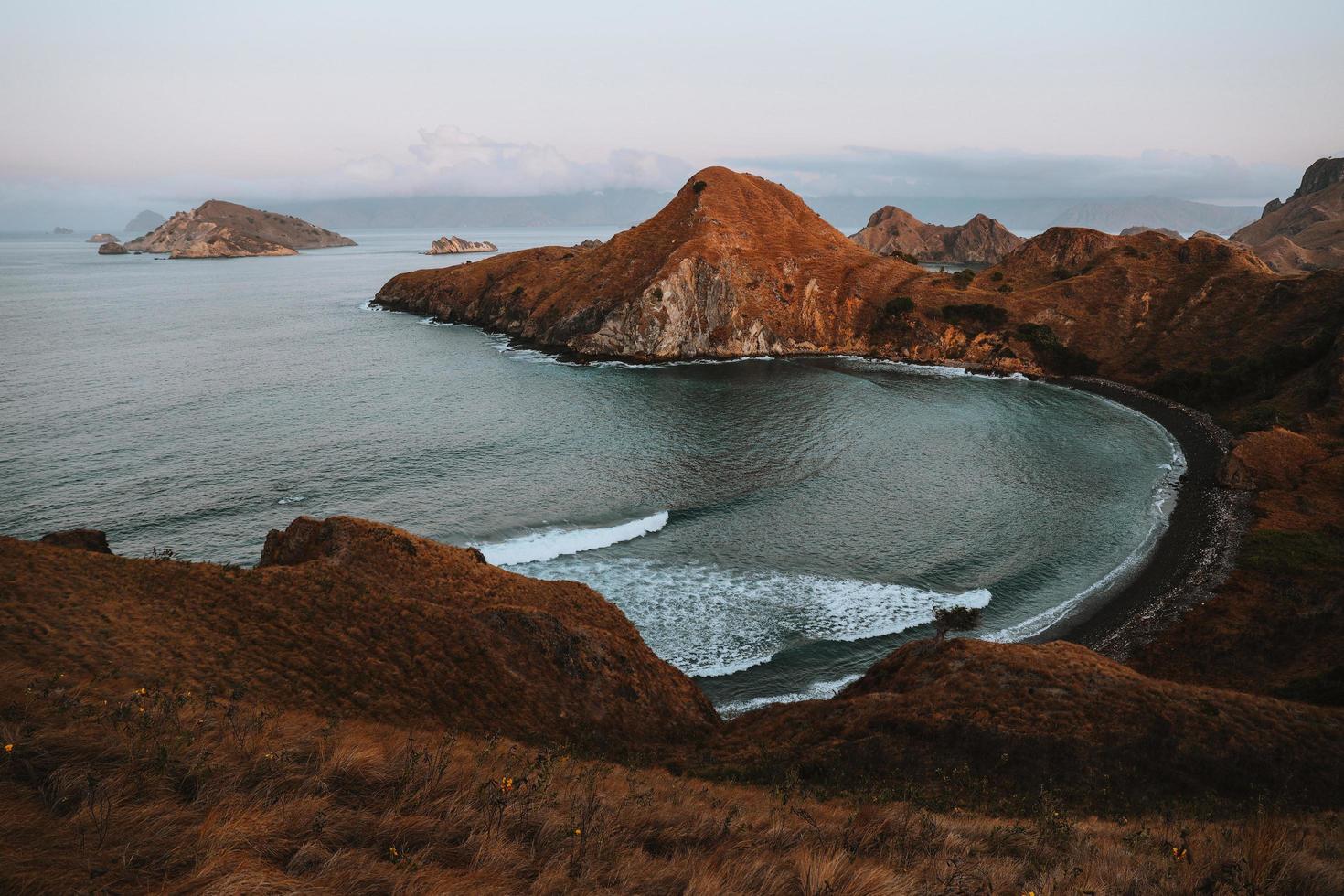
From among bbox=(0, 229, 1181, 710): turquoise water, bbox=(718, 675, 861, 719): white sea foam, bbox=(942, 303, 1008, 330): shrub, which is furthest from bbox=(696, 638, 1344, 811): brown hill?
bbox=(942, 303, 1008, 330): shrub

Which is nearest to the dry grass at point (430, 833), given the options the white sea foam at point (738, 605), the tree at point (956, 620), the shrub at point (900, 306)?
the white sea foam at point (738, 605)

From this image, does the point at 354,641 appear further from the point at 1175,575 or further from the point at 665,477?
the point at 1175,575

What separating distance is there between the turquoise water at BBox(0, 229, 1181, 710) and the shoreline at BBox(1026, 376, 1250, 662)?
142 cm

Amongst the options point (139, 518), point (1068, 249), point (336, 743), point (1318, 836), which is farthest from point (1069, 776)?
point (1068, 249)

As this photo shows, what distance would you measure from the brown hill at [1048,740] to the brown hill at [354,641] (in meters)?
4.29

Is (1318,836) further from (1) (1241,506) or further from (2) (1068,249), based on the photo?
(2) (1068,249)

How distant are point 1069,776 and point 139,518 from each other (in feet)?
163

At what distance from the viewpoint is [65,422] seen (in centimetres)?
5838

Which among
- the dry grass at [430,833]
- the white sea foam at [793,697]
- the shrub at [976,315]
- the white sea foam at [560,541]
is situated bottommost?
the white sea foam at [793,697]

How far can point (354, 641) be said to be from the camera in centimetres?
2195

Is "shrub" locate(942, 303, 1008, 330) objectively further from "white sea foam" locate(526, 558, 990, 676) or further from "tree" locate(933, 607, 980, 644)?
"tree" locate(933, 607, 980, 644)

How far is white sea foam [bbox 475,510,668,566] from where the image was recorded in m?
41.0

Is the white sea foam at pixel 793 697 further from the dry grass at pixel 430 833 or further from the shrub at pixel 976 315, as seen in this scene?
the shrub at pixel 976 315

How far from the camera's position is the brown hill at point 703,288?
104m
